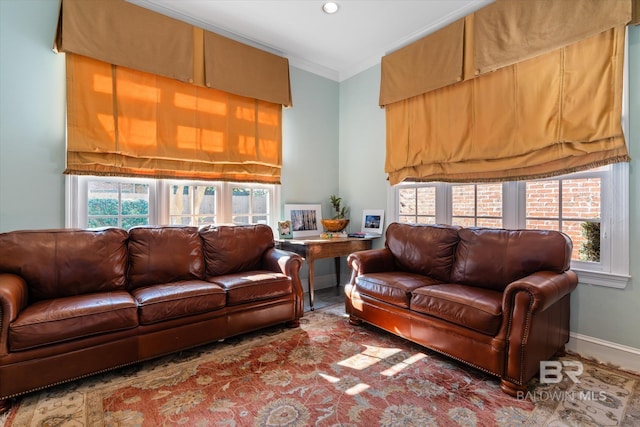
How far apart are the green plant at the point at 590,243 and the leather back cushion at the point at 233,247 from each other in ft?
8.85

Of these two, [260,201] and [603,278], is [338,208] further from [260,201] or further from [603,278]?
[603,278]

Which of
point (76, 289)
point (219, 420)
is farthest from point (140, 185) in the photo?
point (219, 420)

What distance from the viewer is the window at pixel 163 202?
2910 mm

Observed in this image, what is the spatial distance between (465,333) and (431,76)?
2526mm

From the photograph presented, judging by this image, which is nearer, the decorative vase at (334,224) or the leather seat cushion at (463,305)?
the leather seat cushion at (463,305)

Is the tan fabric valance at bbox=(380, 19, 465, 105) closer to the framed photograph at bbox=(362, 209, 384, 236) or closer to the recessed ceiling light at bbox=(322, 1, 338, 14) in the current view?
the recessed ceiling light at bbox=(322, 1, 338, 14)

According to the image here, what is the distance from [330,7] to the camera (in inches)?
123

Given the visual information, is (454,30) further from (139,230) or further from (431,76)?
(139,230)

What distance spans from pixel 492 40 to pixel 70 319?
3.81m

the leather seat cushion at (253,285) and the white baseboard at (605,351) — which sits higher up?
the leather seat cushion at (253,285)

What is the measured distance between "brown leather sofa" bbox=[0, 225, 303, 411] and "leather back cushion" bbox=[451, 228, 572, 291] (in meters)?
1.47

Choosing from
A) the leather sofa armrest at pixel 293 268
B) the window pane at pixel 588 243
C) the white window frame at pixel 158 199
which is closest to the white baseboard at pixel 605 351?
the window pane at pixel 588 243

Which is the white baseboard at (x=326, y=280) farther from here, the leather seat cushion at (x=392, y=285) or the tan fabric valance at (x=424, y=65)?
the tan fabric valance at (x=424, y=65)

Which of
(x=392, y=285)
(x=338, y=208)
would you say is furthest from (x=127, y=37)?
(x=392, y=285)
